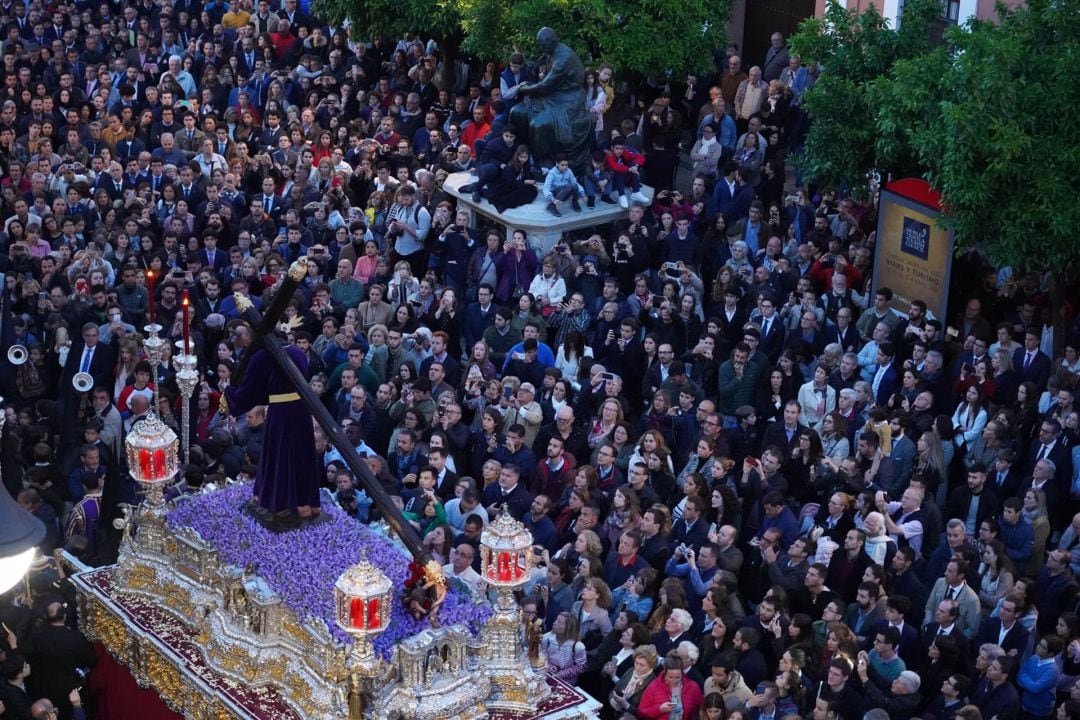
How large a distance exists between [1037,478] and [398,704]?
657 cm

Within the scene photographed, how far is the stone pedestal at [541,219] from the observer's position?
78.1ft

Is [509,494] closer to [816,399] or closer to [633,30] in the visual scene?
[816,399]

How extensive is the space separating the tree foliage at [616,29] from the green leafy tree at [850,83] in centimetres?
360

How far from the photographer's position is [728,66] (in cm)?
2747

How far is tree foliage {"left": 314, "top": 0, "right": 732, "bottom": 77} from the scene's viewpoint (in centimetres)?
2611

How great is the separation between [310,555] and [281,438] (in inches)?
36.1

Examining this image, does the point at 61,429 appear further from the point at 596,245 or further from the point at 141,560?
the point at 596,245

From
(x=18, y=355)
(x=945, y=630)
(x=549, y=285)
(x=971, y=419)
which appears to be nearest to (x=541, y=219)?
(x=549, y=285)

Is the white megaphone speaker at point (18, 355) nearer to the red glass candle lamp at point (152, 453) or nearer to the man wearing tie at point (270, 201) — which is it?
the man wearing tie at point (270, 201)

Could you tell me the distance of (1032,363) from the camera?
18953mm

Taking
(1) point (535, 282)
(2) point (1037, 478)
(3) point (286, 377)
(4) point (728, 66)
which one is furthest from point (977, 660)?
(4) point (728, 66)

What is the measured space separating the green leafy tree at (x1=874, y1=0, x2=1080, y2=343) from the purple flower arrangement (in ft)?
25.6

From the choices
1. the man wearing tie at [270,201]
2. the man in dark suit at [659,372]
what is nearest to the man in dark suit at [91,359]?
the man wearing tie at [270,201]

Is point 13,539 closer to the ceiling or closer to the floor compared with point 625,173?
closer to the ceiling
